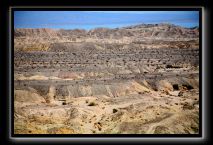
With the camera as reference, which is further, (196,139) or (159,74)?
(159,74)

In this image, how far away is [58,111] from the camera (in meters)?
5.21

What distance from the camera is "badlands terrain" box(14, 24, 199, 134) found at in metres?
5.11

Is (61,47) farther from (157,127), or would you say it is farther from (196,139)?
(196,139)

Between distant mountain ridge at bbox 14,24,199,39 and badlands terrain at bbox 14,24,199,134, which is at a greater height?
distant mountain ridge at bbox 14,24,199,39

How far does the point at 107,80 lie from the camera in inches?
209

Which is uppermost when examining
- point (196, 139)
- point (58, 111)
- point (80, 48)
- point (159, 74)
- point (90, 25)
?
point (90, 25)

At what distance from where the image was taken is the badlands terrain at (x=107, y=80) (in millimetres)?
A: 5113

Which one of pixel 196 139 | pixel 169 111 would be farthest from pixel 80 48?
pixel 196 139

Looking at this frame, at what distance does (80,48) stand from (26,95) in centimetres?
109

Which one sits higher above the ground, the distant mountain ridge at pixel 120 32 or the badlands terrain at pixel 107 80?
the distant mountain ridge at pixel 120 32

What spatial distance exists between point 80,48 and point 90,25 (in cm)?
39

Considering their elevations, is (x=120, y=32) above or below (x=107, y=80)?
above
